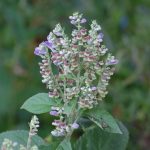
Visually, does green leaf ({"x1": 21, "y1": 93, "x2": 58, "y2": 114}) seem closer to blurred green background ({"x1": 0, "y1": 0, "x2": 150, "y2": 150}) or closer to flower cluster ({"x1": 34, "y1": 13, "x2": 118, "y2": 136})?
flower cluster ({"x1": 34, "y1": 13, "x2": 118, "y2": 136})

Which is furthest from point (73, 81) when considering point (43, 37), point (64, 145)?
point (43, 37)

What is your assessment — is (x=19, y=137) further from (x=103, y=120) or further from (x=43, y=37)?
(x=43, y=37)

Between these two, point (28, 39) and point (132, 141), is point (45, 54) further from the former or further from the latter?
point (28, 39)

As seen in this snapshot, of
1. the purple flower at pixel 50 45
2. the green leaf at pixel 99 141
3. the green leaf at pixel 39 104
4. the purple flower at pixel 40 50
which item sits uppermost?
the purple flower at pixel 50 45

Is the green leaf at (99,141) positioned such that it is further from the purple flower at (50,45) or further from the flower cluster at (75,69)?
the purple flower at (50,45)

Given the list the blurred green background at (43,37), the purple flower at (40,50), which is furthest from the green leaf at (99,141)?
the blurred green background at (43,37)

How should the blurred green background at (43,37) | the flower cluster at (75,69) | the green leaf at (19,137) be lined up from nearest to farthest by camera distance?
the flower cluster at (75,69) → the green leaf at (19,137) → the blurred green background at (43,37)

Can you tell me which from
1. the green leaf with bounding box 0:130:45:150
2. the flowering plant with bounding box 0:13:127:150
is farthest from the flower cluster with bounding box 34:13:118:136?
the green leaf with bounding box 0:130:45:150

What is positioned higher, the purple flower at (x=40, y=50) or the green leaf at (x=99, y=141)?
the purple flower at (x=40, y=50)
